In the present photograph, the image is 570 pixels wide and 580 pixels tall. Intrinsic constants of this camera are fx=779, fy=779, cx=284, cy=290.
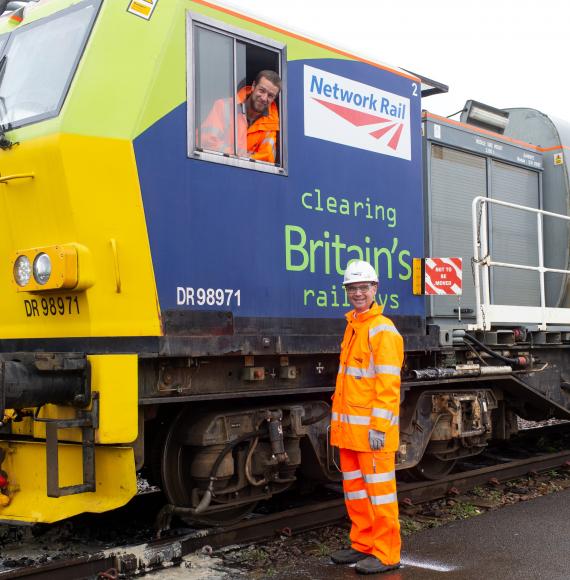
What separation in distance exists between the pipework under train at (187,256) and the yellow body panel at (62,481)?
Answer: 0.01m

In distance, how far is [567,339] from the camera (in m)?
8.19

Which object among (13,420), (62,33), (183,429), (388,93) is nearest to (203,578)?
(183,429)

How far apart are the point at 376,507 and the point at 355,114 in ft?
9.20

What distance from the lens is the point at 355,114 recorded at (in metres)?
5.75

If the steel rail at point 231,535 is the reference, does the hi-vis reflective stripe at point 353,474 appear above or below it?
above

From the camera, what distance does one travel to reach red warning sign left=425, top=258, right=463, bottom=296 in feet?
20.4

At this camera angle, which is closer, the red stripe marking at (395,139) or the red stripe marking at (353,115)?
the red stripe marking at (353,115)

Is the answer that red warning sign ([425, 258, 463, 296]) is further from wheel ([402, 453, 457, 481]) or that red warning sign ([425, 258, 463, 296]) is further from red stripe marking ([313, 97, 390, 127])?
wheel ([402, 453, 457, 481])

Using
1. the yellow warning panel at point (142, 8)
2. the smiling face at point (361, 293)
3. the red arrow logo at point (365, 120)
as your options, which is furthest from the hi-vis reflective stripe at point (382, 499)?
the yellow warning panel at point (142, 8)

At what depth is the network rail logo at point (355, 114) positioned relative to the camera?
5.44 m

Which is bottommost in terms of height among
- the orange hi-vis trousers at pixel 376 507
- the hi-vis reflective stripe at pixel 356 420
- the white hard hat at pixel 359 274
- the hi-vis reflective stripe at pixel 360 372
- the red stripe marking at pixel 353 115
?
the orange hi-vis trousers at pixel 376 507

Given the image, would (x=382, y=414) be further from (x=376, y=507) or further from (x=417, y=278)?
(x=417, y=278)

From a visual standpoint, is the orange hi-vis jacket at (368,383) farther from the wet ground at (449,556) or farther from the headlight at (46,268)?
the headlight at (46,268)

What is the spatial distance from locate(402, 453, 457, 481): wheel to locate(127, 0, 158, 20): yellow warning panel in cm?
443
